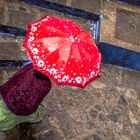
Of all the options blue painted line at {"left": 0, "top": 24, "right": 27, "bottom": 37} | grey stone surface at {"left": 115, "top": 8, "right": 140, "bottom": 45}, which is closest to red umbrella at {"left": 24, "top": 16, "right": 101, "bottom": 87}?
blue painted line at {"left": 0, "top": 24, "right": 27, "bottom": 37}

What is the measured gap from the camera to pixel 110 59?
5281 mm

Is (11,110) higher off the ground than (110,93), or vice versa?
(11,110)

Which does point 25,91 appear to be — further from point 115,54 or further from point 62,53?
point 115,54

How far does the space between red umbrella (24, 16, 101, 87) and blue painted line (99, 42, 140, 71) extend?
6.33 ft

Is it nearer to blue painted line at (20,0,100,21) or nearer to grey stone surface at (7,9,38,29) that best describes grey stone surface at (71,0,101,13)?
blue painted line at (20,0,100,21)

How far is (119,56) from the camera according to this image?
207 inches

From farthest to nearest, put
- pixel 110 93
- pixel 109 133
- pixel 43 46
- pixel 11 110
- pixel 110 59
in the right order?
1. pixel 110 59
2. pixel 110 93
3. pixel 109 133
4. pixel 11 110
5. pixel 43 46

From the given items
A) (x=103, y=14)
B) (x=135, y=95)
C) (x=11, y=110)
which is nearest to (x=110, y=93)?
(x=135, y=95)

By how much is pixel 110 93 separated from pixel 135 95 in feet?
1.36

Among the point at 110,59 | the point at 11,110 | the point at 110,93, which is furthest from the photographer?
the point at 110,59

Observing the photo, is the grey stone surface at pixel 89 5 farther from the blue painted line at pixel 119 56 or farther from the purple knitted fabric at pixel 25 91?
the purple knitted fabric at pixel 25 91

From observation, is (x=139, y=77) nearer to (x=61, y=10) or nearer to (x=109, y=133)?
(x=109, y=133)

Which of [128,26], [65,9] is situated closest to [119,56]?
[128,26]

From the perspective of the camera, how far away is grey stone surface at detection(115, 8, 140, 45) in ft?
19.0
